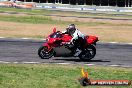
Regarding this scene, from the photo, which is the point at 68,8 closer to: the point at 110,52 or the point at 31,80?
the point at 110,52

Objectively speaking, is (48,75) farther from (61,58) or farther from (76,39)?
(61,58)

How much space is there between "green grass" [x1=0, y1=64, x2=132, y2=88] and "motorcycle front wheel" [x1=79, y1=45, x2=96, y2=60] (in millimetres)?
1925

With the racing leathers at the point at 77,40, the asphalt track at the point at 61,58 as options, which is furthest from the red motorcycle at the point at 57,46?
the asphalt track at the point at 61,58

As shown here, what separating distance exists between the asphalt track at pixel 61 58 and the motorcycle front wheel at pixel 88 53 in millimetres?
284

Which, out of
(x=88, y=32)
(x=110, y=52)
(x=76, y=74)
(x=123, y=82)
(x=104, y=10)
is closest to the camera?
(x=123, y=82)

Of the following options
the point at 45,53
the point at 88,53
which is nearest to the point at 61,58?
the point at 45,53

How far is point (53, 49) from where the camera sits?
20.5 meters

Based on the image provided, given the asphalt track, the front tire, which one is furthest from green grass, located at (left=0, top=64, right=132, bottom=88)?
the front tire

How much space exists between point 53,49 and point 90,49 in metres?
2.05

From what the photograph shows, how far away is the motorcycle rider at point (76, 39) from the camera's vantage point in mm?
20156

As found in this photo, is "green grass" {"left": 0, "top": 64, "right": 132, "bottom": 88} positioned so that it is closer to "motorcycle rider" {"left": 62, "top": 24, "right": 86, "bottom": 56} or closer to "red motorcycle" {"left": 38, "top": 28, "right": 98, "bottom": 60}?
"red motorcycle" {"left": 38, "top": 28, "right": 98, "bottom": 60}

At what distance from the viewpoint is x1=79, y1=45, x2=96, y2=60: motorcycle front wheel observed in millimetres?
21078

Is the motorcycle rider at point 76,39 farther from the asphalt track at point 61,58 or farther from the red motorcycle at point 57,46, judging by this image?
the asphalt track at point 61,58

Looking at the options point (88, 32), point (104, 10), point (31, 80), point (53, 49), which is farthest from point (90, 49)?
point (104, 10)
